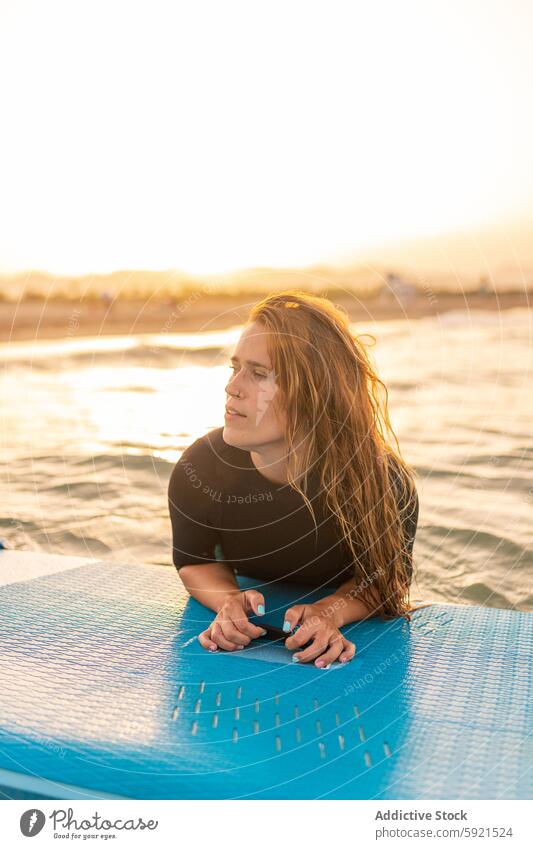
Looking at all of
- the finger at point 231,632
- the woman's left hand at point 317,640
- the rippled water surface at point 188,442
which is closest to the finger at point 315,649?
the woman's left hand at point 317,640

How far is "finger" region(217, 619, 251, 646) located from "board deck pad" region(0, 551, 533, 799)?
0.03 metres

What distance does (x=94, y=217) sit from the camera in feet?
9.90

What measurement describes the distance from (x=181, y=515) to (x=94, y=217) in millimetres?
1511

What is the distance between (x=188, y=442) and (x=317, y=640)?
152 cm

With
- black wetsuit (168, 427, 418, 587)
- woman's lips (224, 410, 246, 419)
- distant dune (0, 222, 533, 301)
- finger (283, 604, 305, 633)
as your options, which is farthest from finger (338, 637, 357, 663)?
distant dune (0, 222, 533, 301)

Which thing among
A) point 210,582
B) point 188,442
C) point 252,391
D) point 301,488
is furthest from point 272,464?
point 188,442

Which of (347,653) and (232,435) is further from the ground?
(232,435)

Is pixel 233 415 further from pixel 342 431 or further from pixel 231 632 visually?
pixel 231 632

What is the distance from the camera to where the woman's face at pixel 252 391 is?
1.70 meters

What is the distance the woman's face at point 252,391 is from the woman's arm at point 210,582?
0.35 metres

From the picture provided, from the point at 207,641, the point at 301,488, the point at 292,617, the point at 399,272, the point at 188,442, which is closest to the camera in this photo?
the point at 292,617

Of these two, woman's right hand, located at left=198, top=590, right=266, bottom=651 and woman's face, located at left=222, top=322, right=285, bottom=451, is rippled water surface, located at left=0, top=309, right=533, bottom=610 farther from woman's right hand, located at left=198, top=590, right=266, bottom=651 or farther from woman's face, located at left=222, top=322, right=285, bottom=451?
woman's right hand, located at left=198, top=590, right=266, bottom=651

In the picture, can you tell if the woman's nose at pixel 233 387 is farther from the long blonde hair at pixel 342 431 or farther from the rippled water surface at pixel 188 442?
the rippled water surface at pixel 188 442

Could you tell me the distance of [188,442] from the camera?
3057mm
